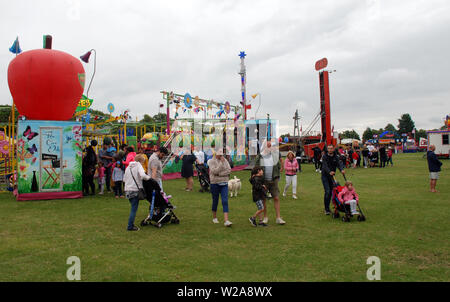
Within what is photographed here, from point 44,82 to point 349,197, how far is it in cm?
1106

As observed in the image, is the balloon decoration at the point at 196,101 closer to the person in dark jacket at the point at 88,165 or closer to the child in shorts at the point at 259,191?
the person in dark jacket at the point at 88,165

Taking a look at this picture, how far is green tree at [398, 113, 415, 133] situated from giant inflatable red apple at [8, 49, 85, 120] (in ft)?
336

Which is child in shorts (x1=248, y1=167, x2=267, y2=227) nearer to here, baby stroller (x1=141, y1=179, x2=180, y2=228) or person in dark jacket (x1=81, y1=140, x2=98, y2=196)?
baby stroller (x1=141, y1=179, x2=180, y2=228)

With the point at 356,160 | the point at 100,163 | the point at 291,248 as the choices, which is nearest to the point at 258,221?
the point at 291,248

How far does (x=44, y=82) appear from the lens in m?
11.6

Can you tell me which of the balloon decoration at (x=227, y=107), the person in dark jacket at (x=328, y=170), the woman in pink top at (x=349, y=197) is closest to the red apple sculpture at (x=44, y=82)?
the person in dark jacket at (x=328, y=170)

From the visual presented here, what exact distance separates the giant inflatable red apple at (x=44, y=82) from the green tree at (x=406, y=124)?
10250cm

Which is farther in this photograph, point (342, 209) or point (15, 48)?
point (15, 48)

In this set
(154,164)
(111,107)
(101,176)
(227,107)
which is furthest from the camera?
(227,107)

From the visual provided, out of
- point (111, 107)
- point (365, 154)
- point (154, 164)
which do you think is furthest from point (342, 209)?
point (365, 154)

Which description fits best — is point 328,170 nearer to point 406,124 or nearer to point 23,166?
point 23,166

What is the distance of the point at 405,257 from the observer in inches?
187
